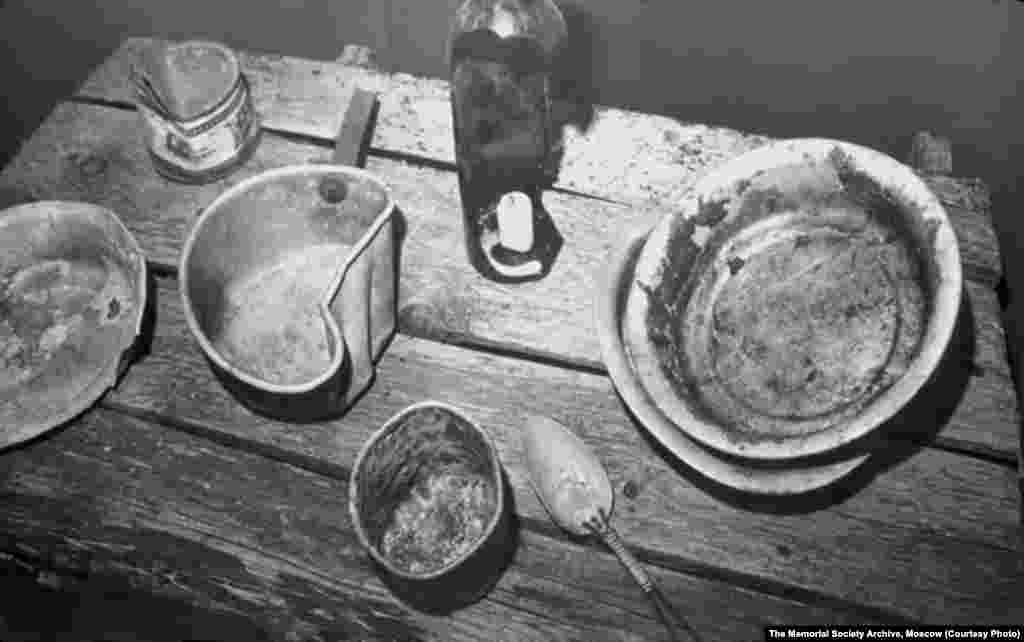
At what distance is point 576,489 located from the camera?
115 cm

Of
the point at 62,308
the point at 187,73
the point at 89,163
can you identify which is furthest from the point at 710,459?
the point at 89,163

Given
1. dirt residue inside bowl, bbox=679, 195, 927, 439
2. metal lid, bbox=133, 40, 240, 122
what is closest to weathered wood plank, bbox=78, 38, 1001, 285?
metal lid, bbox=133, 40, 240, 122

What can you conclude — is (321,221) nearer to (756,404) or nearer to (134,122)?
(134,122)

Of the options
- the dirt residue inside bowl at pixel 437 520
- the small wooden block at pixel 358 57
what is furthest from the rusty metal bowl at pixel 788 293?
the small wooden block at pixel 358 57

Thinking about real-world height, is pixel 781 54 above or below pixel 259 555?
above

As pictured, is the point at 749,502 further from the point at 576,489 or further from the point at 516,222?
the point at 516,222

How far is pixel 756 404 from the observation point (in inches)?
45.0

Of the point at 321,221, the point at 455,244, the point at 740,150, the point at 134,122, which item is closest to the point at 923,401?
the point at 740,150

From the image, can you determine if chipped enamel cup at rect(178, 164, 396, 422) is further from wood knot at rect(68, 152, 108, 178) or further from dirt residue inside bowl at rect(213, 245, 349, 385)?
wood knot at rect(68, 152, 108, 178)

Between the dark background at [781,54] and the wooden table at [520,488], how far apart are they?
670 mm

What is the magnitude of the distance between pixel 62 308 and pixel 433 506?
87cm

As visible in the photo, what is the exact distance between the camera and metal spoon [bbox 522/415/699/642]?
1.10 meters

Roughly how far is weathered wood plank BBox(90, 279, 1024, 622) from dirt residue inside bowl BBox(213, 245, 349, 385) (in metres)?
0.11

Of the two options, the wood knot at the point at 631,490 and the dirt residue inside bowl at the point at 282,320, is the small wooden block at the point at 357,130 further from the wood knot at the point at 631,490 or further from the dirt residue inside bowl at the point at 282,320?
the wood knot at the point at 631,490
